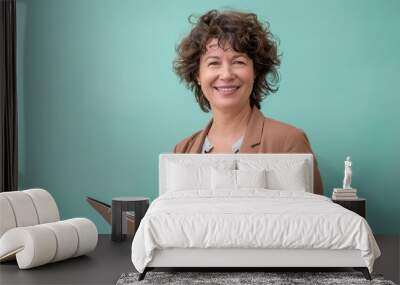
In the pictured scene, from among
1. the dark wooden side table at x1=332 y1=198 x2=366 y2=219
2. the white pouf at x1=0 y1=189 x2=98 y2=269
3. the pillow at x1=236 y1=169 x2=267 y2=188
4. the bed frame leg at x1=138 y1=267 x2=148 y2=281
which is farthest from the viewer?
the dark wooden side table at x1=332 y1=198 x2=366 y2=219

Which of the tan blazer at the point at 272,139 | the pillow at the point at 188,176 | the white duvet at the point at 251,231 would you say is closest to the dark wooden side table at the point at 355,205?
the tan blazer at the point at 272,139

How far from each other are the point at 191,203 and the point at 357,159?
2635 mm

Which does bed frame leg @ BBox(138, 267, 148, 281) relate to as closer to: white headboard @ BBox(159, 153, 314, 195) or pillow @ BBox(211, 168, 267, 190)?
pillow @ BBox(211, 168, 267, 190)

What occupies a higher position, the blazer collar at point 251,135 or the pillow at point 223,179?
the blazer collar at point 251,135

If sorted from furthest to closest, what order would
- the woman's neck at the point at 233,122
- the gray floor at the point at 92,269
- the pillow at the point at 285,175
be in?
the woman's neck at the point at 233,122
the pillow at the point at 285,175
the gray floor at the point at 92,269

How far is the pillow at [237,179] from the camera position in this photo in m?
5.82

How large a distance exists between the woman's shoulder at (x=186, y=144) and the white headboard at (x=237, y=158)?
12.2 inches

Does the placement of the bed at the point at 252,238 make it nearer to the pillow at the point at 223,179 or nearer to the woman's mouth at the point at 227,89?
the pillow at the point at 223,179

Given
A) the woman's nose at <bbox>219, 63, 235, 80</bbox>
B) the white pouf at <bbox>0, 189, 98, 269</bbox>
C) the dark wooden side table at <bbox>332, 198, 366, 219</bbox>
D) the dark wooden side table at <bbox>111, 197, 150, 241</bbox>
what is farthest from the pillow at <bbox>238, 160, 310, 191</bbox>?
the white pouf at <bbox>0, 189, 98, 269</bbox>

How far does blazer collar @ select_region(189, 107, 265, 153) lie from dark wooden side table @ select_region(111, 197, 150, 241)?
31.4 inches

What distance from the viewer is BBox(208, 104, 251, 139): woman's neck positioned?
21.6 ft

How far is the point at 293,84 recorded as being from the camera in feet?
22.3

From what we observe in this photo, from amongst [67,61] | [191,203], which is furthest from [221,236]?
[67,61]

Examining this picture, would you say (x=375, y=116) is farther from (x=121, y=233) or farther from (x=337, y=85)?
(x=121, y=233)
